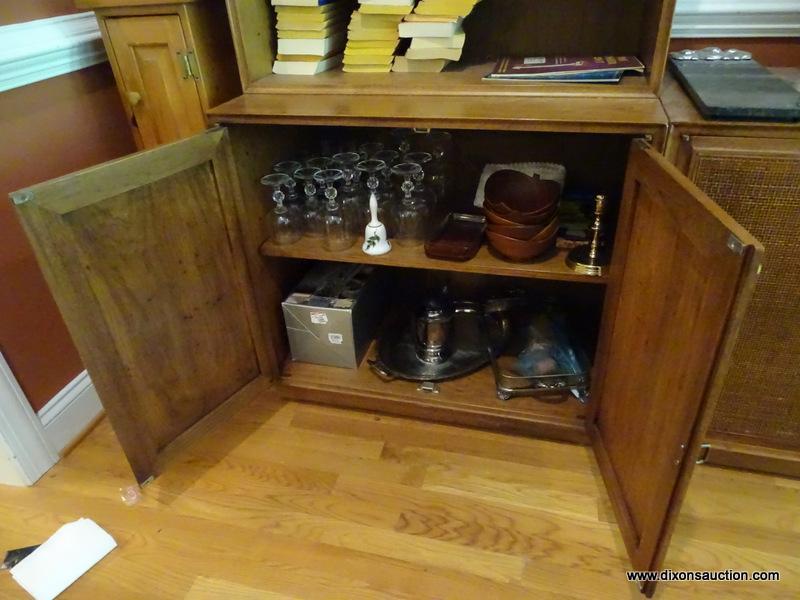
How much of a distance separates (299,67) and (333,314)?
0.62m

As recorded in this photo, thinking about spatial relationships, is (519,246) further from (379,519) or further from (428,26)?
(379,519)

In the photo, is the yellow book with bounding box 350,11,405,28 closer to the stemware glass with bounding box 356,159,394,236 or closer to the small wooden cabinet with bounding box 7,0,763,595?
the small wooden cabinet with bounding box 7,0,763,595

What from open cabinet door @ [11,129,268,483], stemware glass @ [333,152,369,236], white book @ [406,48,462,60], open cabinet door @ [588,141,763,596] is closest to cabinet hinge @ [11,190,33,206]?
open cabinet door @ [11,129,268,483]

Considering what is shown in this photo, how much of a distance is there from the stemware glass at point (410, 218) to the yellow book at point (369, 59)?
277 millimetres

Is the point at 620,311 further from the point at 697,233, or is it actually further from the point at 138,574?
the point at 138,574

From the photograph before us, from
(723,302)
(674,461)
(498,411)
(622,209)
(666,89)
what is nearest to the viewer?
(723,302)

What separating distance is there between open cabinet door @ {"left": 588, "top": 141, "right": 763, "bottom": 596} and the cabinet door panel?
964 millimetres

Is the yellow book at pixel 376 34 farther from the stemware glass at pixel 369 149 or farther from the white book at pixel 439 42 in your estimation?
the stemware glass at pixel 369 149

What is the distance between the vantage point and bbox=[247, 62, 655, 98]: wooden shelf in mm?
1134

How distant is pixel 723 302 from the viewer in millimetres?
699

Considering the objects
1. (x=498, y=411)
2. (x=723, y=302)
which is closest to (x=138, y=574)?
(x=498, y=411)

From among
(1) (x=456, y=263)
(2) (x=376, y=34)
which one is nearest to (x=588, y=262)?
(1) (x=456, y=263)

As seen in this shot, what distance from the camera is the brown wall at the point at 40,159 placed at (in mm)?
1233

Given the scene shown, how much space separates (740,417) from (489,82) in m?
0.91
